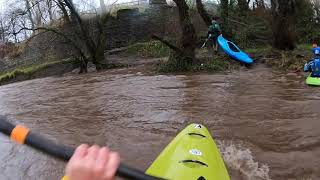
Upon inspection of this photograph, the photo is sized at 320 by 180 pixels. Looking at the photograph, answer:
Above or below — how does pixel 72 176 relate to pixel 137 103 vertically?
above

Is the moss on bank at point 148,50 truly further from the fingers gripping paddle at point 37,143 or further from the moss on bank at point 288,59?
the fingers gripping paddle at point 37,143

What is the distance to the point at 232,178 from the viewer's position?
5.47 metres

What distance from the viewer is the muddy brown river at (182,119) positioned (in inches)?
243

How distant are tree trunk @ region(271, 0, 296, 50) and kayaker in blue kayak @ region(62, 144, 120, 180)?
1583cm

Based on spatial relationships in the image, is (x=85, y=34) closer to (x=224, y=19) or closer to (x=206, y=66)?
(x=224, y=19)

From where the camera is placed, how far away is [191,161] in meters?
3.94

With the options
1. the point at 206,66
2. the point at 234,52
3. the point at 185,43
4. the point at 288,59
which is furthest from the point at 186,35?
the point at 288,59

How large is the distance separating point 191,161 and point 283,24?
537 inches

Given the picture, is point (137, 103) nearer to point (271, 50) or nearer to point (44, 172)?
point (44, 172)

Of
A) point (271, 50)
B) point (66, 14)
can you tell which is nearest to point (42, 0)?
point (66, 14)

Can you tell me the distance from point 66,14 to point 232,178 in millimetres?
16770

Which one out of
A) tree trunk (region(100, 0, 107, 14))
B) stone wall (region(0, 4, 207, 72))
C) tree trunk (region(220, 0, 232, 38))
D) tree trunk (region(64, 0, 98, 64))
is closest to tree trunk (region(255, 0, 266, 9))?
tree trunk (region(220, 0, 232, 38))

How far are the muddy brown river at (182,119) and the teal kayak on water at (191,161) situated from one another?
43.2 inches

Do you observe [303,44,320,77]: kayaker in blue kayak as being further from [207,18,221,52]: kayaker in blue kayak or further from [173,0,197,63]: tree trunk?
[207,18,221,52]: kayaker in blue kayak
